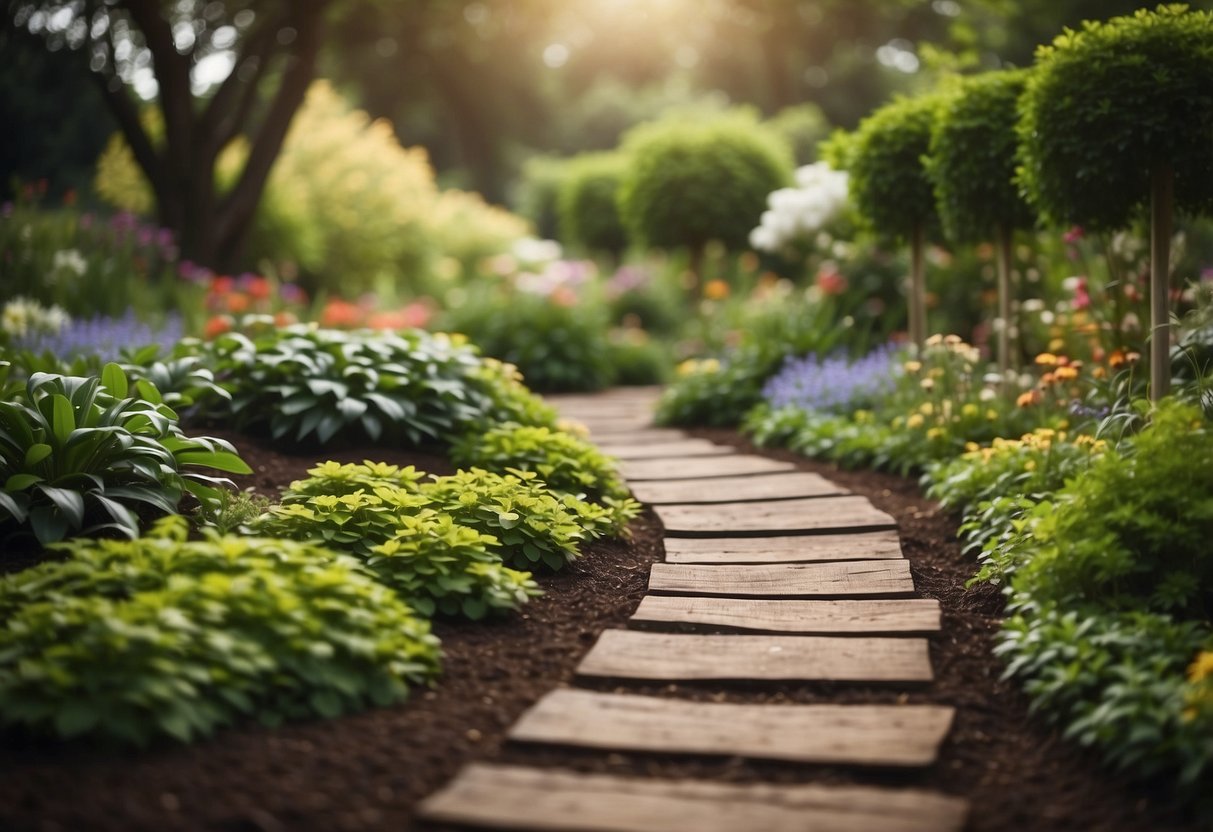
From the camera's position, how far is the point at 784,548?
3.79 m

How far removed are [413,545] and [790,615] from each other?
1163 millimetres

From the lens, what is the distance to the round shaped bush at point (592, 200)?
13.0 meters

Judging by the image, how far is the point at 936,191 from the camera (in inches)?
206

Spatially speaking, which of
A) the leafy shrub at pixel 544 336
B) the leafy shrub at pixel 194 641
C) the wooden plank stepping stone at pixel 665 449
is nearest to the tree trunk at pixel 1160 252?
the wooden plank stepping stone at pixel 665 449

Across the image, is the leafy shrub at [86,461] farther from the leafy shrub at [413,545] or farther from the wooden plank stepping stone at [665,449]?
the wooden plank stepping stone at [665,449]

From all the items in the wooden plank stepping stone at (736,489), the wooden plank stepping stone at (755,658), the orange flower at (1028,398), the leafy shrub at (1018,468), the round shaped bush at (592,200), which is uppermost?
the round shaped bush at (592,200)

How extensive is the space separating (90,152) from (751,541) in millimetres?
12613

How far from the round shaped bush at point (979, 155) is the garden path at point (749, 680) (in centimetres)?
173

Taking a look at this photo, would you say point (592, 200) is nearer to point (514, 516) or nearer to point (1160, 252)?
point (1160, 252)

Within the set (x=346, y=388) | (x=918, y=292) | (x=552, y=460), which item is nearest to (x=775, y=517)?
(x=552, y=460)

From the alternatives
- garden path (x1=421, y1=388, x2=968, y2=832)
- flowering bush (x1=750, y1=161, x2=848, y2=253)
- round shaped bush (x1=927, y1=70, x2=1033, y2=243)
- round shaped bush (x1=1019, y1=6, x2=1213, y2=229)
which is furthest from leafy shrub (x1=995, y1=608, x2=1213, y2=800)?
flowering bush (x1=750, y1=161, x2=848, y2=253)

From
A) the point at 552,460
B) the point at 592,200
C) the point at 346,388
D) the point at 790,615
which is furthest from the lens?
the point at 592,200

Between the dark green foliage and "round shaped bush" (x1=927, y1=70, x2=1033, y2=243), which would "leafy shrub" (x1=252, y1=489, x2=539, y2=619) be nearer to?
"round shaped bush" (x1=927, y1=70, x2=1033, y2=243)

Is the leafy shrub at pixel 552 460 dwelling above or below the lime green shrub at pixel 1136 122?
below
